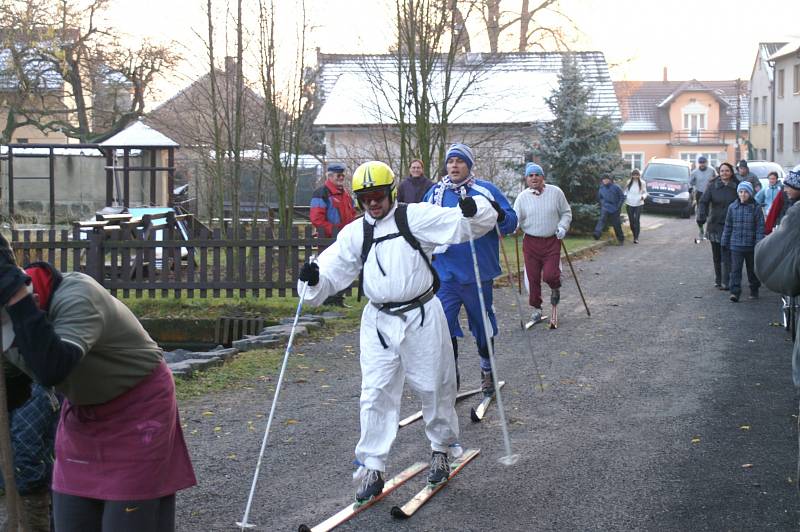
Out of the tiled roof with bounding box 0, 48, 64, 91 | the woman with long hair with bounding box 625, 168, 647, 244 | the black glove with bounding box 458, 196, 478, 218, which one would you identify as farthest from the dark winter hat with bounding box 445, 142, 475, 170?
the tiled roof with bounding box 0, 48, 64, 91

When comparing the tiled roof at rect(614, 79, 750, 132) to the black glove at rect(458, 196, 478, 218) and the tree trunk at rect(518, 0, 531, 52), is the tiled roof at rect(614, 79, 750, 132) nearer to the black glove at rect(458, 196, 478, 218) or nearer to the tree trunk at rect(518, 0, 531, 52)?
the tree trunk at rect(518, 0, 531, 52)

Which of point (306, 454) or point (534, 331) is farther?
point (534, 331)

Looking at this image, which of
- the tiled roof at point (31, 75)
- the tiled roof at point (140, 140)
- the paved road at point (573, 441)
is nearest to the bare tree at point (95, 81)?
the tiled roof at point (31, 75)

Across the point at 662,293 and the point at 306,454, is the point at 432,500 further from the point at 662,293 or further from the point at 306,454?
the point at 662,293

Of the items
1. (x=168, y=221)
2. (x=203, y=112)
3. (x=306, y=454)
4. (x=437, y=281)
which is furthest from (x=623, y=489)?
(x=203, y=112)

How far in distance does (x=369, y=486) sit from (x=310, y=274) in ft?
4.30

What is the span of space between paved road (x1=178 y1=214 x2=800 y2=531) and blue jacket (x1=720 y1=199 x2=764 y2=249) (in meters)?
3.06

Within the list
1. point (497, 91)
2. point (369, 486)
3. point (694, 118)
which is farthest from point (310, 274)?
point (694, 118)

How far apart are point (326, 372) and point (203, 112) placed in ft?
42.0

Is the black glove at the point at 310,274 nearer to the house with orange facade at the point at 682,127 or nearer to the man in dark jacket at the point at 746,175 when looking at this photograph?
the man in dark jacket at the point at 746,175

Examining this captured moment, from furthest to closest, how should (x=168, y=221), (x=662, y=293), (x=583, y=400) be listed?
(x=168, y=221), (x=662, y=293), (x=583, y=400)

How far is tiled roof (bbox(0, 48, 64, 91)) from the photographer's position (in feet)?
94.1

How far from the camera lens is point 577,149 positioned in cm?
Result: 2709

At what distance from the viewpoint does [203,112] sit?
21.8 m
